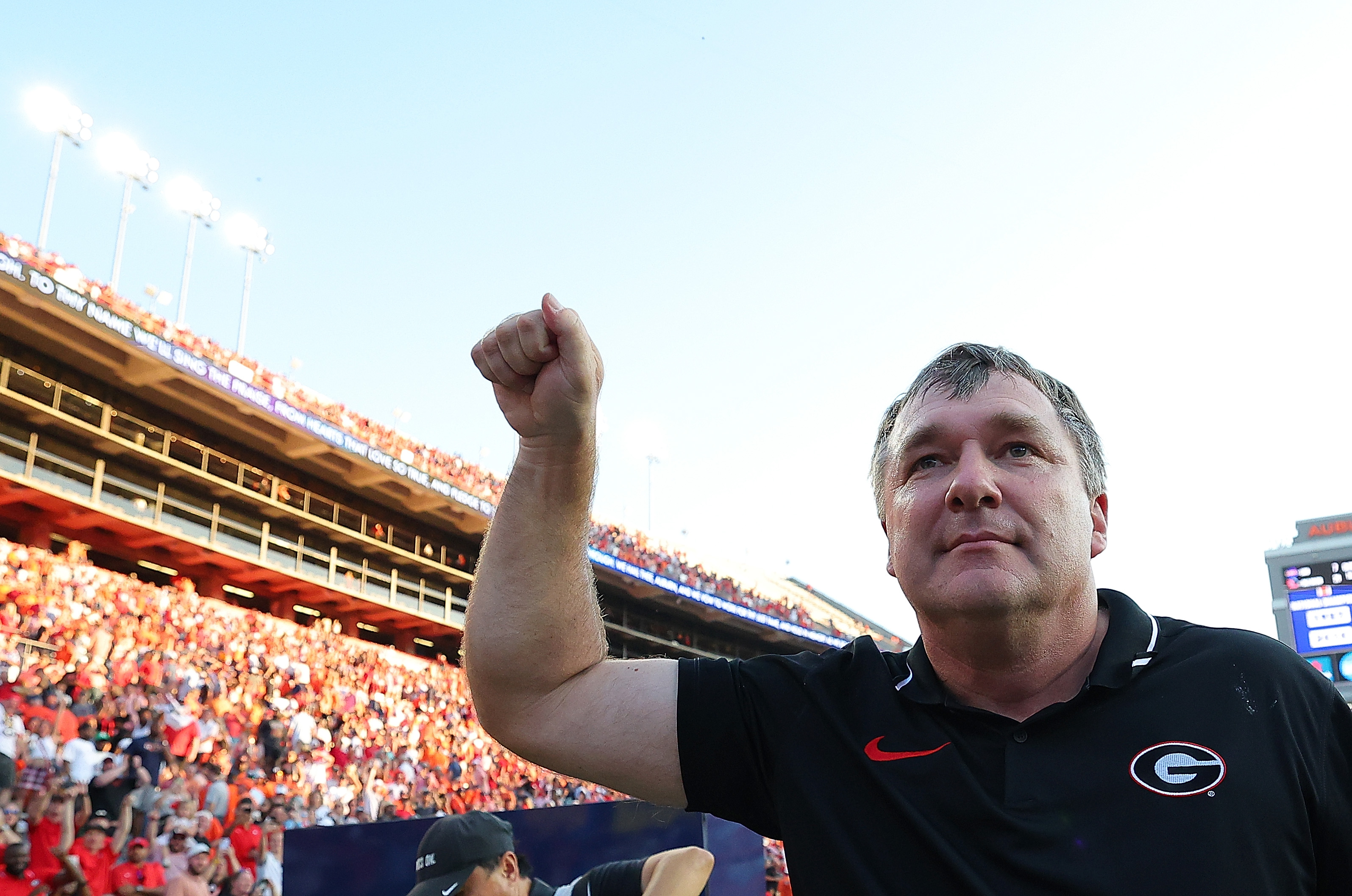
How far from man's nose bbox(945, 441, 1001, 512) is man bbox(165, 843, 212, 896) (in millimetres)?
8287

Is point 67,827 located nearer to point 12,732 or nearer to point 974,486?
point 12,732

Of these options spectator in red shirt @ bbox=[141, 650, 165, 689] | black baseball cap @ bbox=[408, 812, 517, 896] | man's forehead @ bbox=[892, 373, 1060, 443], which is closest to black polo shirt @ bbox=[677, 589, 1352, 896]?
man's forehead @ bbox=[892, 373, 1060, 443]

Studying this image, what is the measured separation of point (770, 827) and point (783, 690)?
224mm

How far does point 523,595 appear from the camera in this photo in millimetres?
1638

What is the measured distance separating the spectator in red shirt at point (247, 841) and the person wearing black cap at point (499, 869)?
19.9 feet

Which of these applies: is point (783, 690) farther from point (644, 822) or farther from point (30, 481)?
point (30, 481)

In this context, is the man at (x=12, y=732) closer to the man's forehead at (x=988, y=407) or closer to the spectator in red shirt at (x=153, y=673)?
the spectator in red shirt at (x=153, y=673)

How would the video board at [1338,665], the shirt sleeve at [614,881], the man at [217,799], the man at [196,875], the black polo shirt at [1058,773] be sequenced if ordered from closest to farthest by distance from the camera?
the black polo shirt at [1058,773] → the shirt sleeve at [614,881] → the man at [196,875] → the man at [217,799] → the video board at [1338,665]

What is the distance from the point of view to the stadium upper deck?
18.7 meters

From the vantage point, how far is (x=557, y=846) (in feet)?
14.2

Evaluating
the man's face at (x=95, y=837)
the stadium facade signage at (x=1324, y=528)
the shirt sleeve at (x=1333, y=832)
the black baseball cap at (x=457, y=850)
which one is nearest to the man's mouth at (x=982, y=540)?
the shirt sleeve at (x=1333, y=832)

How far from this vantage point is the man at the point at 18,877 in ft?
24.4

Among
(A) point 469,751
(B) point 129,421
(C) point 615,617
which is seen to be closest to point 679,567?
(C) point 615,617

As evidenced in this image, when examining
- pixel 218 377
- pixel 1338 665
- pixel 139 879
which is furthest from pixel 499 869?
pixel 1338 665
